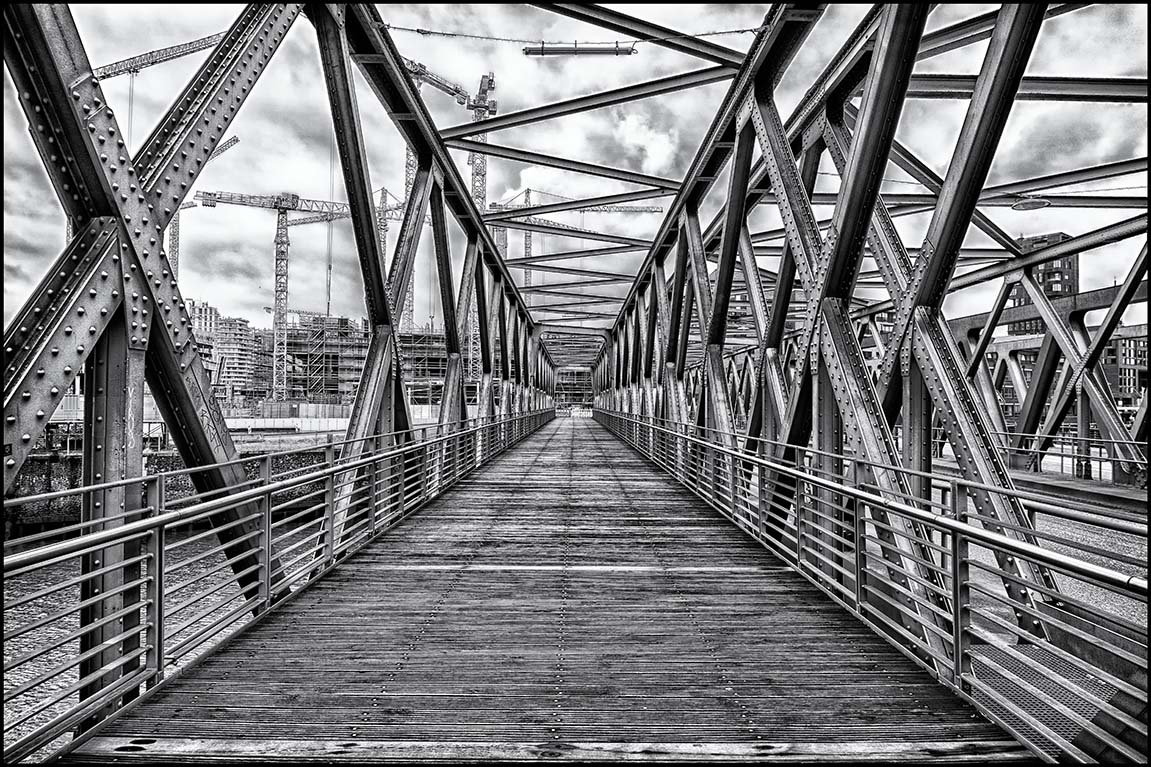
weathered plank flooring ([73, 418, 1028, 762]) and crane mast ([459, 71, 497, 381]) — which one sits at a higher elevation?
crane mast ([459, 71, 497, 381])

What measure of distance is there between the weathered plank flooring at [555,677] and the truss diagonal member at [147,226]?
42.8 inches

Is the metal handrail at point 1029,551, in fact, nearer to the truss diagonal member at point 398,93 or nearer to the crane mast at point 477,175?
the truss diagonal member at point 398,93

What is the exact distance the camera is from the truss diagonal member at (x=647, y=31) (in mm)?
8891

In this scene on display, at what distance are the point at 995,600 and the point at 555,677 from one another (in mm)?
4149

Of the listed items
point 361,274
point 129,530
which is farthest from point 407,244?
point 129,530

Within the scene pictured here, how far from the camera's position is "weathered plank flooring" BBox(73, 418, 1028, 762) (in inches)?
132

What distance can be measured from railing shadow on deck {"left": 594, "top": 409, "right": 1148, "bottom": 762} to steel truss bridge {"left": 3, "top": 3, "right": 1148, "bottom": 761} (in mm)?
32

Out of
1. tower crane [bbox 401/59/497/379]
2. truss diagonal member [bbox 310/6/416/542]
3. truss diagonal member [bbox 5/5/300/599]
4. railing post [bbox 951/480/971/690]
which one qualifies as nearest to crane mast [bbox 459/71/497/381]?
tower crane [bbox 401/59/497/379]

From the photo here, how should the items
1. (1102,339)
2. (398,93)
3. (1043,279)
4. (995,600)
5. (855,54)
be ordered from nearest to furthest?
(995,600), (855,54), (398,93), (1102,339), (1043,279)

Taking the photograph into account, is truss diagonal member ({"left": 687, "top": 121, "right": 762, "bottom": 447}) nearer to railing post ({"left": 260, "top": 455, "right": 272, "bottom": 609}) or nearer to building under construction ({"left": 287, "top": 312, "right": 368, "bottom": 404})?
railing post ({"left": 260, "top": 455, "right": 272, "bottom": 609})

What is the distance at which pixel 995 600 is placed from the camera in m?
5.87

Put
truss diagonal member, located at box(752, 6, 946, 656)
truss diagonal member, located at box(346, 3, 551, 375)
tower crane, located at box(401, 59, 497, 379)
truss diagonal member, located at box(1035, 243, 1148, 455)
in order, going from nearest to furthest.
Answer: truss diagonal member, located at box(752, 6, 946, 656)
truss diagonal member, located at box(346, 3, 551, 375)
truss diagonal member, located at box(1035, 243, 1148, 455)
tower crane, located at box(401, 59, 497, 379)

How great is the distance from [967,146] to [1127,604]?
8197 mm

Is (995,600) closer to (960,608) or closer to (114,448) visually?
(960,608)
